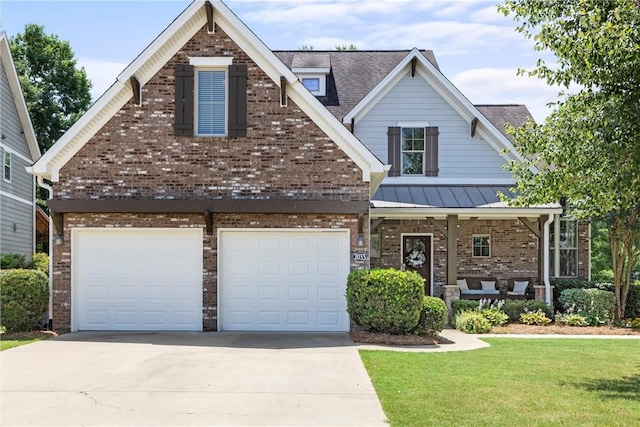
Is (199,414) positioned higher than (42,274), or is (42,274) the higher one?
(42,274)

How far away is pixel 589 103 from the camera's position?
924 centimetres

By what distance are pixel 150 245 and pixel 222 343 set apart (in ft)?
10.7

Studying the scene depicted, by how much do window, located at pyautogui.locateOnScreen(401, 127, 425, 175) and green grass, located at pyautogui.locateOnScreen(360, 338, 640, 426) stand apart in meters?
8.34

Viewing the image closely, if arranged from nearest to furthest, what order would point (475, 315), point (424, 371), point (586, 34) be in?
1. point (586, 34)
2. point (424, 371)
3. point (475, 315)

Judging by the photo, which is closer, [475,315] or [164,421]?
[164,421]

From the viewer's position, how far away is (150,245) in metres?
14.4

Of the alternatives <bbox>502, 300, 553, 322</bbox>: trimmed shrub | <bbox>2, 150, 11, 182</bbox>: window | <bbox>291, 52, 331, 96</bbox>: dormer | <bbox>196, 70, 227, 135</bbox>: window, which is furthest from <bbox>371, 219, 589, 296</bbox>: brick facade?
<bbox>2, 150, 11, 182</bbox>: window

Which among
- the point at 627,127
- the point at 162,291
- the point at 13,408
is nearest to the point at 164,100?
the point at 162,291

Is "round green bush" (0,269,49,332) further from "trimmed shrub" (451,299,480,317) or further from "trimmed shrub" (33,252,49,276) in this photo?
"trimmed shrub" (451,299,480,317)

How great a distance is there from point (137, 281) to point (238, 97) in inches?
186

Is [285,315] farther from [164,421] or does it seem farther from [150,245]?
[164,421]

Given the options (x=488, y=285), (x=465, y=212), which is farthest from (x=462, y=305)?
(x=488, y=285)

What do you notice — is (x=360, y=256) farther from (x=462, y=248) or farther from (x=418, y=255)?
(x=462, y=248)

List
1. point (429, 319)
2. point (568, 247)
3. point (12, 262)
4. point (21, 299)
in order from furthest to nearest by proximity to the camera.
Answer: point (568, 247), point (12, 262), point (21, 299), point (429, 319)
